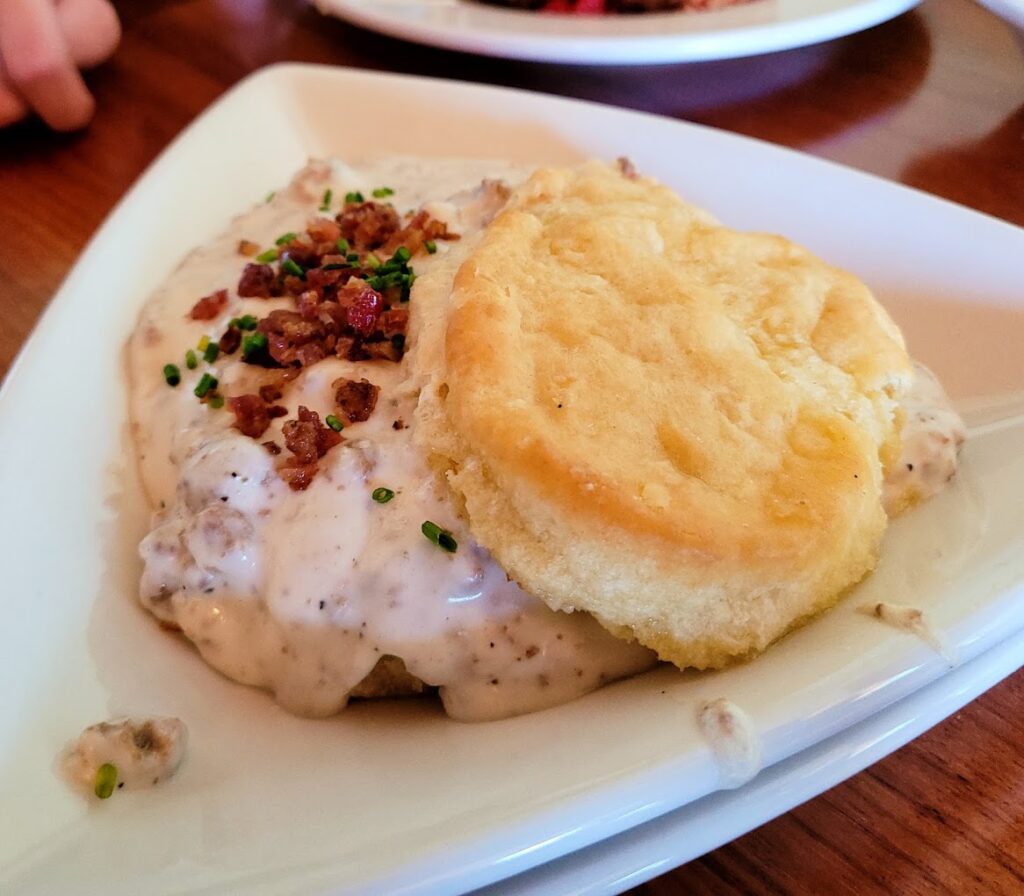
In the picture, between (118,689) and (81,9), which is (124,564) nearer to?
(118,689)

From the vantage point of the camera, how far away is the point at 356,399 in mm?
1586

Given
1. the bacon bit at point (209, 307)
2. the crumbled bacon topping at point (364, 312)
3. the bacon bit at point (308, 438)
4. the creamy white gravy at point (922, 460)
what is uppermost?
the creamy white gravy at point (922, 460)

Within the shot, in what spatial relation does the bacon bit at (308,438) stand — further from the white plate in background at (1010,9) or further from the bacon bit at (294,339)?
the white plate in background at (1010,9)

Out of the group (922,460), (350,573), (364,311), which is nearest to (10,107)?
(364,311)

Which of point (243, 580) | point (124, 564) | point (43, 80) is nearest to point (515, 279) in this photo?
point (243, 580)

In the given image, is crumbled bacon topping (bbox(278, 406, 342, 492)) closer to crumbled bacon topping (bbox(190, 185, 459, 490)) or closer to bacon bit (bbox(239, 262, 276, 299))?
crumbled bacon topping (bbox(190, 185, 459, 490))

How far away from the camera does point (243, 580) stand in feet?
4.83

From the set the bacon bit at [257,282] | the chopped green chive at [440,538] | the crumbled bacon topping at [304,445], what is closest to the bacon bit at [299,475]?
the crumbled bacon topping at [304,445]

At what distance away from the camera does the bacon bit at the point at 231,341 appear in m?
1.83

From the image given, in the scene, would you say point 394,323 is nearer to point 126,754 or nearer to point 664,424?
point 664,424

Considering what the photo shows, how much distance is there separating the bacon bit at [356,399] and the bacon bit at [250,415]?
0.15 metres

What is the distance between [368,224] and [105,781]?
134 centimetres

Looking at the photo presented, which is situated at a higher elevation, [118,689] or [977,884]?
[977,884]

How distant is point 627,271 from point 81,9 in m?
2.77
